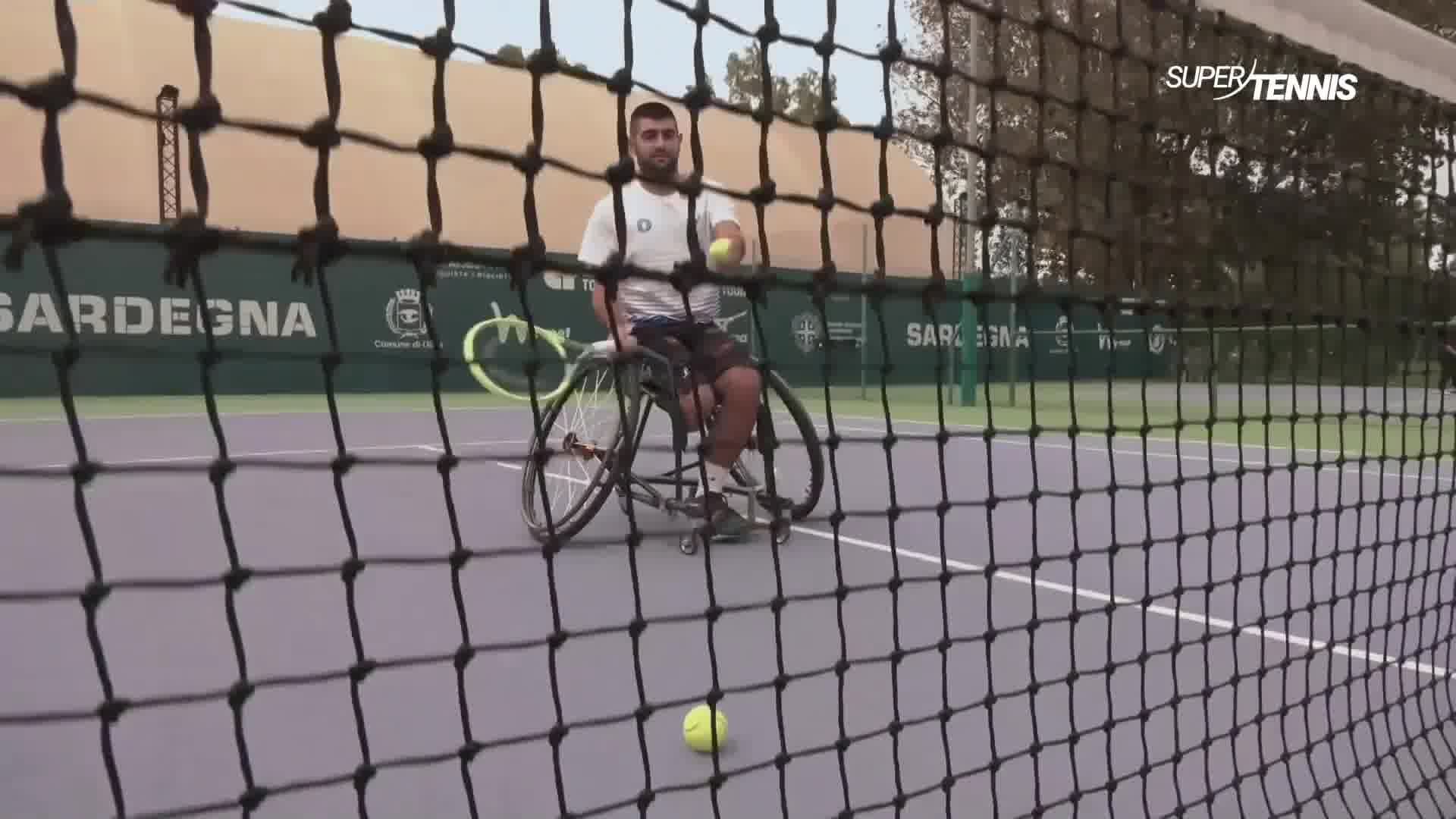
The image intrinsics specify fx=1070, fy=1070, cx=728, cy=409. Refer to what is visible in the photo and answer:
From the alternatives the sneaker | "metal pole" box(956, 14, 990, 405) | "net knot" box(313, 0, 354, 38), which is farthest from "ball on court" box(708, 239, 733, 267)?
"metal pole" box(956, 14, 990, 405)

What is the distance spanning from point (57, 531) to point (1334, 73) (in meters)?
2.46

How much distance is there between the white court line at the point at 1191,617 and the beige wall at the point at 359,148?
16.8 ft

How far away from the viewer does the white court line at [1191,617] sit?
1.38 m

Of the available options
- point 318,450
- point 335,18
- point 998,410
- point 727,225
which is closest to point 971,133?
point 998,410

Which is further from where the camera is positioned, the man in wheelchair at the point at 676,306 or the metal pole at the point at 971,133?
the metal pole at the point at 971,133

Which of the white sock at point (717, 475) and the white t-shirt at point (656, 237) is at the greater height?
the white t-shirt at point (656, 237)

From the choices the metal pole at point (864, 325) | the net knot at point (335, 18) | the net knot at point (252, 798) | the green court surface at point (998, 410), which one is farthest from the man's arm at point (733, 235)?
the metal pole at point (864, 325)

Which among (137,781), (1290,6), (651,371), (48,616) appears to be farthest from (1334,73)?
(48,616)

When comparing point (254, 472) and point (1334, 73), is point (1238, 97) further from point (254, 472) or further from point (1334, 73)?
point (254, 472)

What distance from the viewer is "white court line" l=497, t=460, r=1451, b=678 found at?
1378 millimetres

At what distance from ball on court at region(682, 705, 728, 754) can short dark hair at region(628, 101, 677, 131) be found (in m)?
1.01

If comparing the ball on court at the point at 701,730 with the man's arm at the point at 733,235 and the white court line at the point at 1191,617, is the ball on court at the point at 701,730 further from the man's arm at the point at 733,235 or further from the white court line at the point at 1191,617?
the man's arm at the point at 733,235

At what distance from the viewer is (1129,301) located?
109cm

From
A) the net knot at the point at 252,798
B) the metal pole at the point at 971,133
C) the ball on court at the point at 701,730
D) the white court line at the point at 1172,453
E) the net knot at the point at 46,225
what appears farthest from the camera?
the metal pole at the point at 971,133
